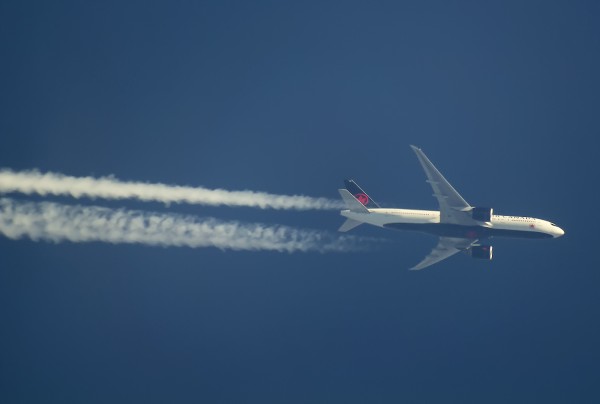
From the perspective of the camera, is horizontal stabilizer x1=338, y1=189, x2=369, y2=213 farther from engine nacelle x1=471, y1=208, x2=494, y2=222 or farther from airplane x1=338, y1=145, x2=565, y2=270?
engine nacelle x1=471, y1=208, x2=494, y2=222

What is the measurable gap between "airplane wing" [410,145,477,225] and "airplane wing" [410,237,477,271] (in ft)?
14.3

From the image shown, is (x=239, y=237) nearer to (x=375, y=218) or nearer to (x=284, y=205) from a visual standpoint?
(x=284, y=205)

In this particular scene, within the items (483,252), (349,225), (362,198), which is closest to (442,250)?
(483,252)

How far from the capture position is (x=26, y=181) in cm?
7094

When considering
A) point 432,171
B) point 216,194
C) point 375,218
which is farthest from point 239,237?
point 432,171

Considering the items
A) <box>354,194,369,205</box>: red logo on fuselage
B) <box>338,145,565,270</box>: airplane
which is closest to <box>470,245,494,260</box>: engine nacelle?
<box>338,145,565,270</box>: airplane

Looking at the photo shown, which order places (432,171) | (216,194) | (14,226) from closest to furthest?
(14,226) → (432,171) → (216,194)

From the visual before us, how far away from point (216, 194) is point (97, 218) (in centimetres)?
988

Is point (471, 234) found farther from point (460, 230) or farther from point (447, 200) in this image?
point (447, 200)

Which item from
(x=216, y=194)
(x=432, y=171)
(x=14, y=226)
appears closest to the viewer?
(x=14, y=226)

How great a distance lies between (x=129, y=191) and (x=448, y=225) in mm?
24221

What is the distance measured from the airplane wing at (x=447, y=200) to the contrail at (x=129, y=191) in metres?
11.0

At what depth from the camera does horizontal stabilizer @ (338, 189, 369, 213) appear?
257ft

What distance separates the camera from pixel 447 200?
76.8 metres
